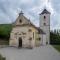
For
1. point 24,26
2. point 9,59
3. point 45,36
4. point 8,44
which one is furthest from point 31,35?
point 9,59

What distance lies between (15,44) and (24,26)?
10.3 feet

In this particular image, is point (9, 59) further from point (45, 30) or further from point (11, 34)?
point (45, 30)

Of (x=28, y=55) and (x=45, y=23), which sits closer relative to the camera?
(x=28, y=55)

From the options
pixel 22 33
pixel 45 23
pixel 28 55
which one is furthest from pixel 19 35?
pixel 45 23

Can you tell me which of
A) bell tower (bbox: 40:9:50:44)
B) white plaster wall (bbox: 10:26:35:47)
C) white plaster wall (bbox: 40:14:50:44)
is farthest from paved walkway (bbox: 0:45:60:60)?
white plaster wall (bbox: 40:14:50:44)

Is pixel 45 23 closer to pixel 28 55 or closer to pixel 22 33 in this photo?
pixel 22 33

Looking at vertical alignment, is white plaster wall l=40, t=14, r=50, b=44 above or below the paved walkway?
above

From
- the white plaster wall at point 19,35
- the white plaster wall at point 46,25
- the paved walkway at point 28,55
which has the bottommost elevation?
the paved walkway at point 28,55

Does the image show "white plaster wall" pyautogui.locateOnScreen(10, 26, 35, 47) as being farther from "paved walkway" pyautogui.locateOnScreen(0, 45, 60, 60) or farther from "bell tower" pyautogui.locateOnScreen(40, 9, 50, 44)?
"bell tower" pyautogui.locateOnScreen(40, 9, 50, 44)

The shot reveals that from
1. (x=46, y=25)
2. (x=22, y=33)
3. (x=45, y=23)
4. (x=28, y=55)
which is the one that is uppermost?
(x=45, y=23)

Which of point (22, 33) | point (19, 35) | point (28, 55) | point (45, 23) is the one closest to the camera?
point (28, 55)

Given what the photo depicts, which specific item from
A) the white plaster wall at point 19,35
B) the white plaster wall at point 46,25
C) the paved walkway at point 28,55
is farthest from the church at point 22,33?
the white plaster wall at point 46,25

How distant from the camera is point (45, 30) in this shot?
3700 centimetres

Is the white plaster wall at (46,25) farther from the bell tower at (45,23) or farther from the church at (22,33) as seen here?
the church at (22,33)
